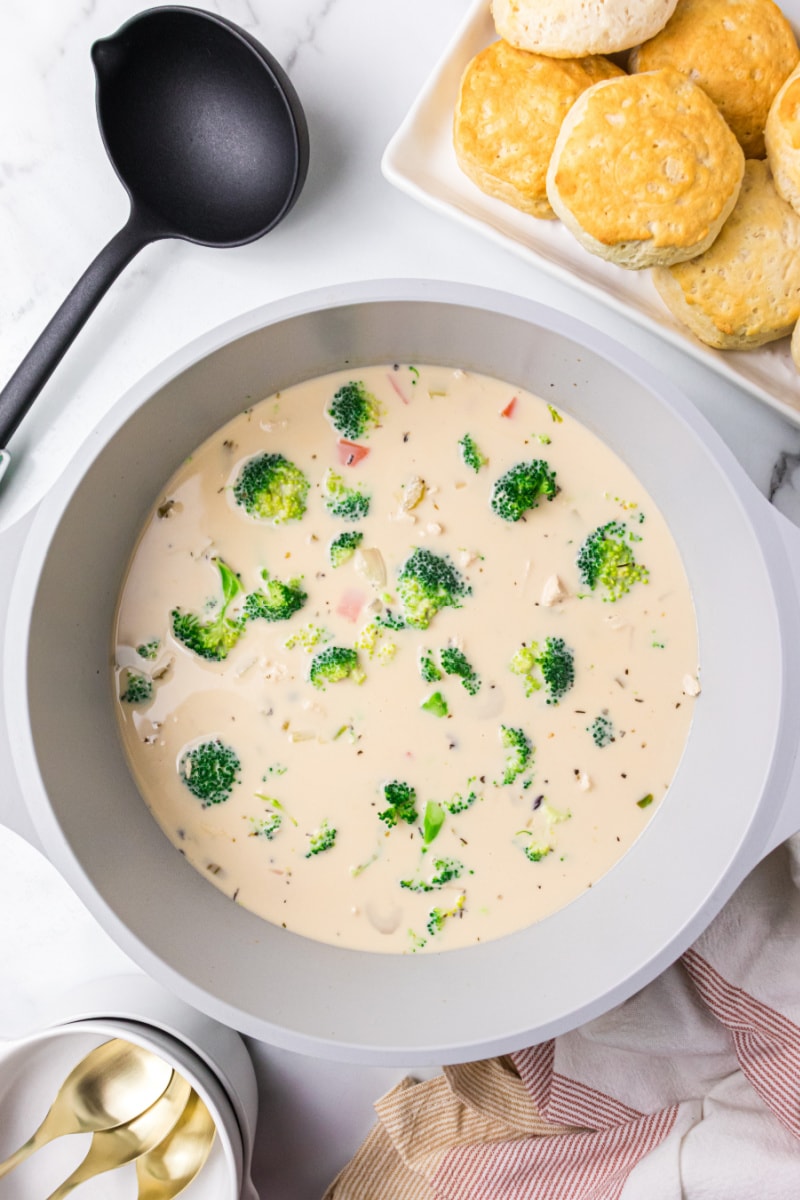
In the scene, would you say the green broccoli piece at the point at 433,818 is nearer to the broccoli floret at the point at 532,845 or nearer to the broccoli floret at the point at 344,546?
the broccoli floret at the point at 532,845

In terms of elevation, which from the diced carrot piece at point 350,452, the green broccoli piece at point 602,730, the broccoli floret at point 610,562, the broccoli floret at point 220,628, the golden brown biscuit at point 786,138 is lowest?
the broccoli floret at point 220,628

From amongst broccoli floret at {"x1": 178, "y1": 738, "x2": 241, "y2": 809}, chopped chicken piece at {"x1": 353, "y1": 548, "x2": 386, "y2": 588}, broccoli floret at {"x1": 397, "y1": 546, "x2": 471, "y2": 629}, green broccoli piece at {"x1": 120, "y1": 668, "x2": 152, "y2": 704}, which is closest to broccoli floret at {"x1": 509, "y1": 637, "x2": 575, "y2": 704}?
broccoli floret at {"x1": 397, "y1": 546, "x2": 471, "y2": 629}

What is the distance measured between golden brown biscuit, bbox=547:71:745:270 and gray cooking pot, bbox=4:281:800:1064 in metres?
0.18

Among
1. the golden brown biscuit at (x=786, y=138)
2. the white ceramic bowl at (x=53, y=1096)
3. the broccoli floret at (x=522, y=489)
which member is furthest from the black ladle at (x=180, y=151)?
the white ceramic bowl at (x=53, y=1096)

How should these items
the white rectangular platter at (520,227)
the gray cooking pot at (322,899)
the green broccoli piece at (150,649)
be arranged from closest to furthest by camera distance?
the gray cooking pot at (322,899) < the white rectangular platter at (520,227) < the green broccoli piece at (150,649)

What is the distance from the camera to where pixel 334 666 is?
1.46m

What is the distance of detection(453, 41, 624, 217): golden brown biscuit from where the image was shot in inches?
53.7

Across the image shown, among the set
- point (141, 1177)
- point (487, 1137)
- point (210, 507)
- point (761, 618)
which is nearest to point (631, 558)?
point (761, 618)

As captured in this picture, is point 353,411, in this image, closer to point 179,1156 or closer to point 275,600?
point 275,600

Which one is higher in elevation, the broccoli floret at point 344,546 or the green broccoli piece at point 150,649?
the broccoli floret at point 344,546

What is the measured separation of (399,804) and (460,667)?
219 mm

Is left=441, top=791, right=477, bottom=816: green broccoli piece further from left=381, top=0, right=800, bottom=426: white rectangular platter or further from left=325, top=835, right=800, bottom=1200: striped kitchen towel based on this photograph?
left=381, top=0, right=800, bottom=426: white rectangular platter

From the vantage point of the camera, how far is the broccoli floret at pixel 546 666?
1462 mm

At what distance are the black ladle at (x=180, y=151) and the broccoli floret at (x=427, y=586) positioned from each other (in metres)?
0.52
